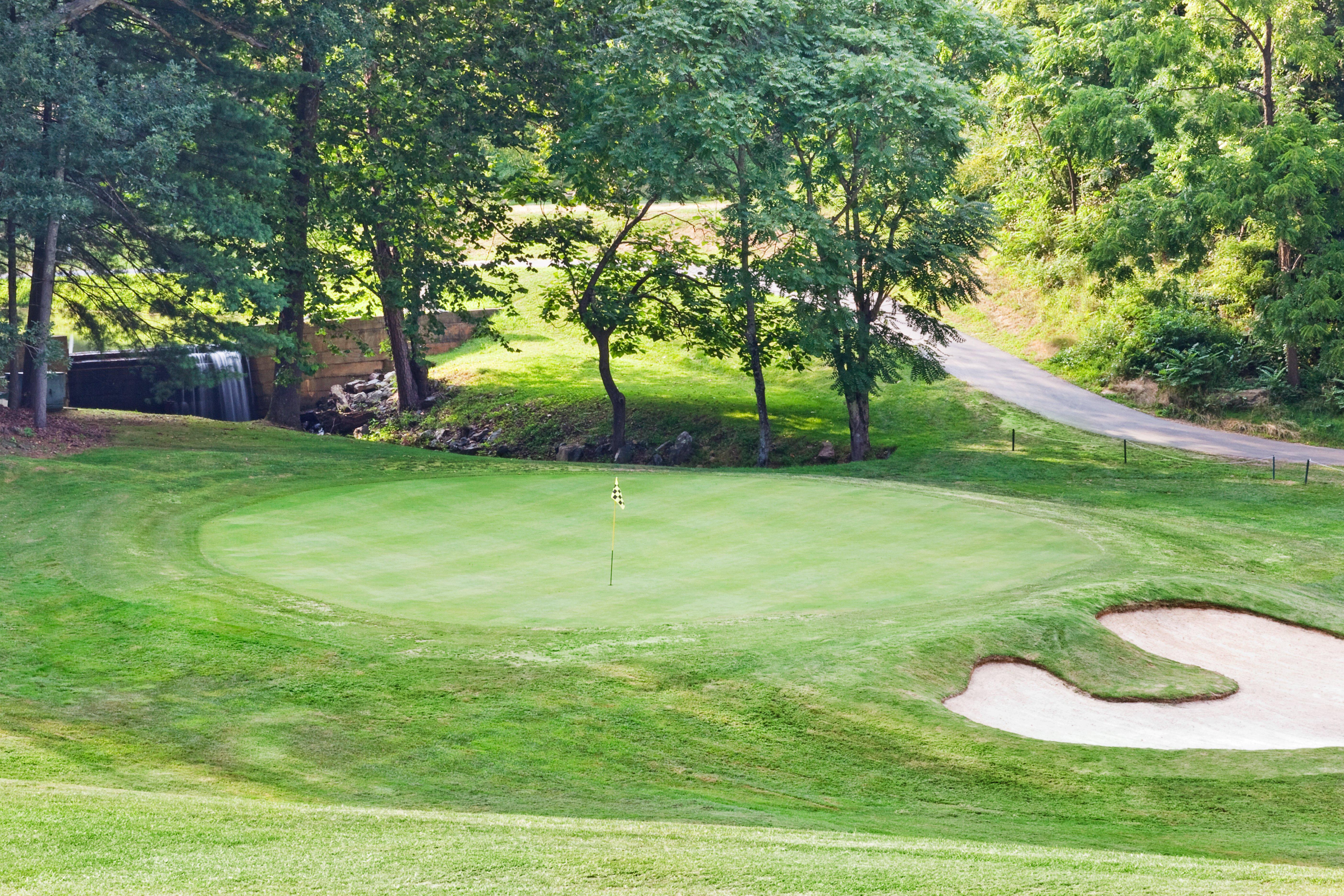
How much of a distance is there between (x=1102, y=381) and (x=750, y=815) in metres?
31.7

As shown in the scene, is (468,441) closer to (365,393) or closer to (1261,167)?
(365,393)

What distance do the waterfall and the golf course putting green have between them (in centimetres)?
2031

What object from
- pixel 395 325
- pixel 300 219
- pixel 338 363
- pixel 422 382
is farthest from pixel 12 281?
pixel 338 363

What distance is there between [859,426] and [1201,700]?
18569 mm

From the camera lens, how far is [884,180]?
2667 centimetres

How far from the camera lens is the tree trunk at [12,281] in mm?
22234

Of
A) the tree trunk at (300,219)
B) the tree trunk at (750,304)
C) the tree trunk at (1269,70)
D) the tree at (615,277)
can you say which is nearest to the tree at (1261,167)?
the tree trunk at (1269,70)

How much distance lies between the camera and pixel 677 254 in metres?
29.9

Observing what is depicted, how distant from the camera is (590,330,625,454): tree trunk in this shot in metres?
31.0

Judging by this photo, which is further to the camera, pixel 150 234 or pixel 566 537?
pixel 150 234

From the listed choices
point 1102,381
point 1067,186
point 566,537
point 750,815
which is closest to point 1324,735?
point 750,815

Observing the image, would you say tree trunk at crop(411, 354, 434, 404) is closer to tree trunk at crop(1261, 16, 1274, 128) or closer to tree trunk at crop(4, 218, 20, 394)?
tree trunk at crop(4, 218, 20, 394)

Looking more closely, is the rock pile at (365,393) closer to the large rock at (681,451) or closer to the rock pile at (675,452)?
the rock pile at (675,452)

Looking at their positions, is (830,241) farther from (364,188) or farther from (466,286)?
(364,188)
